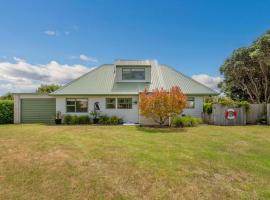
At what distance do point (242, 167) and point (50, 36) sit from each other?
49.6 ft

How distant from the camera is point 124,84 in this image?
741 inches

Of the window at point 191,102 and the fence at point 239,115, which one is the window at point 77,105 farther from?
the fence at point 239,115

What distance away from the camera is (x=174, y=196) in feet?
12.5

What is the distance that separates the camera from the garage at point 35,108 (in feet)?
59.9

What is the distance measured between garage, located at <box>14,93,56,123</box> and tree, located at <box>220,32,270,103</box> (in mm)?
20099

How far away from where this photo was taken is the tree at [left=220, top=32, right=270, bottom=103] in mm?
20353

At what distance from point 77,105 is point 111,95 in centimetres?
333

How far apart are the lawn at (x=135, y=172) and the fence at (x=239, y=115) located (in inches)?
342

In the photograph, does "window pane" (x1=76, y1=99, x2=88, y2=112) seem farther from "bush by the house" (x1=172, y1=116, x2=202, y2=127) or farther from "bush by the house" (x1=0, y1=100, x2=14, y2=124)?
"bush by the house" (x1=172, y1=116, x2=202, y2=127)

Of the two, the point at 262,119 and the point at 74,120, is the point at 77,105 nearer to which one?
the point at 74,120

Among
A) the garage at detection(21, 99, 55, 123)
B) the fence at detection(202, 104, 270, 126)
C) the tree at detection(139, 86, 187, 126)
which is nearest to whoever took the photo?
the tree at detection(139, 86, 187, 126)

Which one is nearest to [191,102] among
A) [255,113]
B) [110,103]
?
[255,113]

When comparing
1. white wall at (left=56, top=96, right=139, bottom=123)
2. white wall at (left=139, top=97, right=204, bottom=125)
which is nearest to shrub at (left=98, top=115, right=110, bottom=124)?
white wall at (left=56, top=96, right=139, bottom=123)

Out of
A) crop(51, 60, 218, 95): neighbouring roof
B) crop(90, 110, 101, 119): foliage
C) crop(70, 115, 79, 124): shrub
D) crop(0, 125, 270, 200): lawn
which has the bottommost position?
crop(0, 125, 270, 200): lawn
